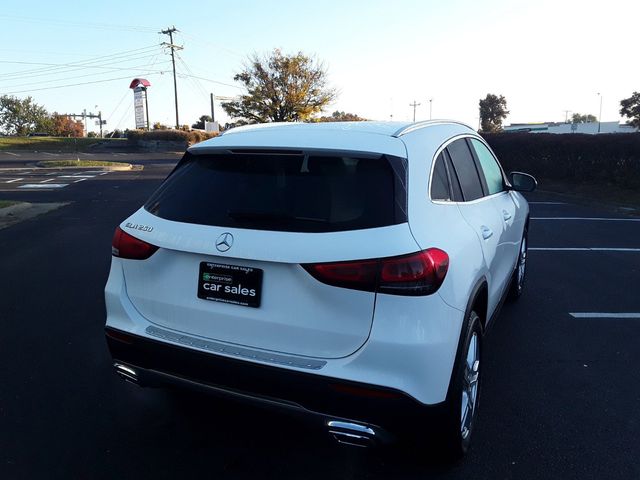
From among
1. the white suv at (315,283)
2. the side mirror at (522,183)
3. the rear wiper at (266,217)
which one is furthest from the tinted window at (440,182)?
the side mirror at (522,183)

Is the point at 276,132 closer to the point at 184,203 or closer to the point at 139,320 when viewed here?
the point at 184,203

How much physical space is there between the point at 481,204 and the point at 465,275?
1069 millimetres

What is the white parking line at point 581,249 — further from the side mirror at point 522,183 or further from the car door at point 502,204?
the car door at point 502,204

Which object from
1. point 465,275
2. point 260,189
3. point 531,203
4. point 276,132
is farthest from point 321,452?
point 531,203

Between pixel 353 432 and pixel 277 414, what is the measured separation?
376mm

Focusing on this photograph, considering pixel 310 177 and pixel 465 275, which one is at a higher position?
pixel 310 177

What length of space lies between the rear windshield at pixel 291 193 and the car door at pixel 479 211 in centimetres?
81

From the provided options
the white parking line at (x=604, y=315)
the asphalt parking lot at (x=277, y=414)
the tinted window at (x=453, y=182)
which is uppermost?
the tinted window at (x=453, y=182)

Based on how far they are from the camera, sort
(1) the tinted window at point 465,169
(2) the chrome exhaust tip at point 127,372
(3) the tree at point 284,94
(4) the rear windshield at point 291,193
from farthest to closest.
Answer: (3) the tree at point 284,94 → (1) the tinted window at point 465,169 → (2) the chrome exhaust tip at point 127,372 → (4) the rear windshield at point 291,193

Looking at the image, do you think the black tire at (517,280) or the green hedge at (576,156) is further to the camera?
the green hedge at (576,156)

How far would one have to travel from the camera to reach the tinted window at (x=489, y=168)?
4.14 metres

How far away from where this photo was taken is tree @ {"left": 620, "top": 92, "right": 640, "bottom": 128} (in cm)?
4531

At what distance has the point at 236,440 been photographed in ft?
9.98

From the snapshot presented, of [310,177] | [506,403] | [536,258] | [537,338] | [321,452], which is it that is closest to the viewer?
[310,177]
